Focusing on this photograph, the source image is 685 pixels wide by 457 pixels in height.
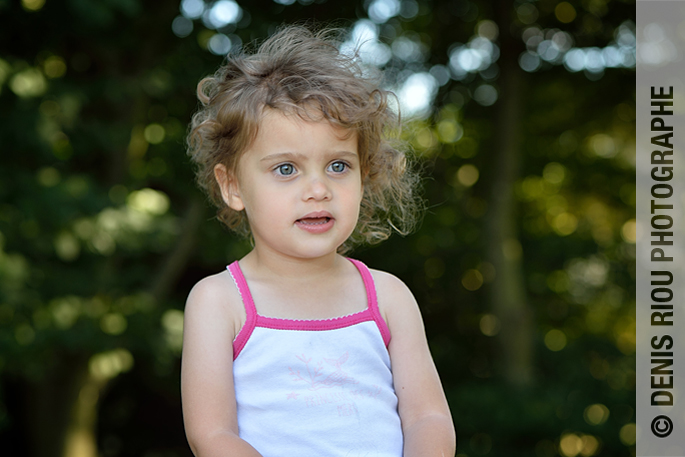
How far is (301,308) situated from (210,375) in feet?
0.84

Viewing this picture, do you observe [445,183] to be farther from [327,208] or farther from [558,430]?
[327,208]

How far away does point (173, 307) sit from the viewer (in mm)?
5406

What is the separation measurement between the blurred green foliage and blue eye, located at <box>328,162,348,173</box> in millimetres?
719

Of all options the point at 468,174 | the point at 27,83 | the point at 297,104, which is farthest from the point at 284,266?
the point at 468,174

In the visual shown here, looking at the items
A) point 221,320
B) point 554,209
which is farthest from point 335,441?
point 554,209

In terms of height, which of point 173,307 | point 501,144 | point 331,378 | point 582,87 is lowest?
point 173,307

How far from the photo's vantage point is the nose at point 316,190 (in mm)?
1479

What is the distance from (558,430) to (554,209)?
11.8 feet

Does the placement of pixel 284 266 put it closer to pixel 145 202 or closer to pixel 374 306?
pixel 374 306

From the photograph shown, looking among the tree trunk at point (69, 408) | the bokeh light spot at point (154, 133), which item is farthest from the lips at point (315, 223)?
the bokeh light spot at point (154, 133)

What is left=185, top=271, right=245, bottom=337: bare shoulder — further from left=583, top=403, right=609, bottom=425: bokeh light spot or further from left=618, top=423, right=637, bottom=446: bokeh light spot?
left=618, top=423, right=637, bottom=446: bokeh light spot

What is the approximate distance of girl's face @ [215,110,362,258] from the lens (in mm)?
1493

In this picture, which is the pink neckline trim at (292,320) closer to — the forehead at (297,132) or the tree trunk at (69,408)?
the forehead at (297,132)

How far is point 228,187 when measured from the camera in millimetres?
1676
